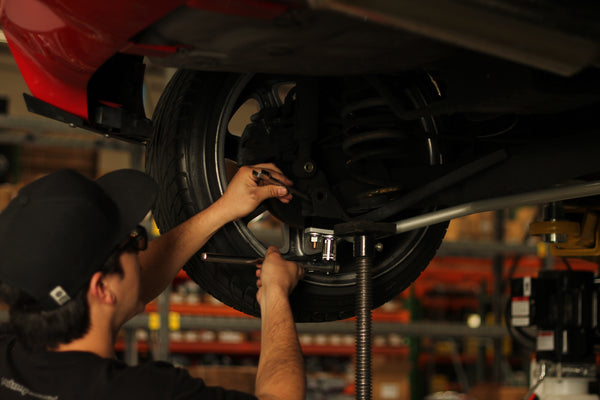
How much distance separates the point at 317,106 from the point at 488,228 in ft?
15.8

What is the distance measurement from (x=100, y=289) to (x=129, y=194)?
0.74 feet

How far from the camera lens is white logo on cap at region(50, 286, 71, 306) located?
4.63ft

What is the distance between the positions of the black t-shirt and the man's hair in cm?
3

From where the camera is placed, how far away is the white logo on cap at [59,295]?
55.6 inches

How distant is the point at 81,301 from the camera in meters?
1.46

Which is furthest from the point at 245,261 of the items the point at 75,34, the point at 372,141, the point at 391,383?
the point at 391,383

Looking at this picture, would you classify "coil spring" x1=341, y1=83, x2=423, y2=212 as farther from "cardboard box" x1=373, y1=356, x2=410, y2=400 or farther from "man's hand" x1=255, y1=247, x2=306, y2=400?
"cardboard box" x1=373, y1=356, x2=410, y2=400

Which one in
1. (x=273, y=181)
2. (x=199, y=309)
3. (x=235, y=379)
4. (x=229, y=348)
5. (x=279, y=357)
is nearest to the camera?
(x=279, y=357)

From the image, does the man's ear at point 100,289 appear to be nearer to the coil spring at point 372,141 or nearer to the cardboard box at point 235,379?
the coil spring at point 372,141

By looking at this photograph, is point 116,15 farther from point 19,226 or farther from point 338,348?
point 338,348

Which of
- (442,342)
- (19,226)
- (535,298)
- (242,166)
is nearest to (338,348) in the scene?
(442,342)

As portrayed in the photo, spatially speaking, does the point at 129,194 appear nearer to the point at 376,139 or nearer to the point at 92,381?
the point at 92,381

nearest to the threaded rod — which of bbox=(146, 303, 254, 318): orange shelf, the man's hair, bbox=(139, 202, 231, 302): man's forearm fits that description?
bbox=(139, 202, 231, 302): man's forearm

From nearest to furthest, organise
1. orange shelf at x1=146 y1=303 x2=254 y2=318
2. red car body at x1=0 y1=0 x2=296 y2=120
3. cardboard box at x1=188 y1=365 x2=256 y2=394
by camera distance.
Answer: red car body at x1=0 y1=0 x2=296 y2=120
cardboard box at x1=188 y1=365 x2=256 y2=394
orange shelf at x1=146 y1=303 x2=254 y2=318
